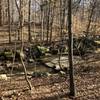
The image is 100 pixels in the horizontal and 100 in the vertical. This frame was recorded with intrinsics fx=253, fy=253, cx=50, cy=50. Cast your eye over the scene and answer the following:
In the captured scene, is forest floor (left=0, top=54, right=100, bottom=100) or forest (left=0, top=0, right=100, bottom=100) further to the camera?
forest floor (left=0, top=54, right=100, bottom=100)

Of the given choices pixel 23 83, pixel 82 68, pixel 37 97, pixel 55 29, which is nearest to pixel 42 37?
pixel 55 29

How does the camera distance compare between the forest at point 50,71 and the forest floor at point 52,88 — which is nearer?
the forest at point 50,71

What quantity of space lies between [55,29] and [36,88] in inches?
982

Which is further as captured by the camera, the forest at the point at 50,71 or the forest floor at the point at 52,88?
the forest floor at the point at 52,88

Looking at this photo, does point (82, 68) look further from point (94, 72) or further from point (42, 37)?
point (42, 37)

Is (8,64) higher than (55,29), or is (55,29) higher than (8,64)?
(55,29)

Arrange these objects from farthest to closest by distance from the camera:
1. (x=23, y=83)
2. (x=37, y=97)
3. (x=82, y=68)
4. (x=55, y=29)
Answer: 1. (x=55, y=29)
2. (x=82, y=68)
3. (x=23, y=83)
4. (x=37, y=97)

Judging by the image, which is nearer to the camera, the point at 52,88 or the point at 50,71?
the point at 52,88

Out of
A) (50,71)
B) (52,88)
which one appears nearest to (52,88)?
(52,88)

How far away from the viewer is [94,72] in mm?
16016

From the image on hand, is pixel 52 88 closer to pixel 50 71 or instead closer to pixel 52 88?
pixel 52 88

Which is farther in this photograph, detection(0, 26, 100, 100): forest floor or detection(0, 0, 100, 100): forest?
detection(0, 26, 100, 100): forest floor

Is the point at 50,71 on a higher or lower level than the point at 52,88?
lower

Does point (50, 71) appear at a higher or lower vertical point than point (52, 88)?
lower
